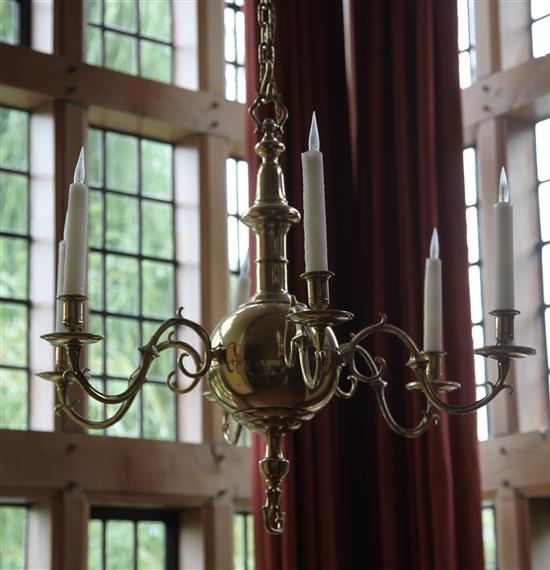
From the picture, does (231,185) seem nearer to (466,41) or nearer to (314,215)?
(466,41)

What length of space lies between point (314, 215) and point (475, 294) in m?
2.93

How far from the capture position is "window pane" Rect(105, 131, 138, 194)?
475 centimetres

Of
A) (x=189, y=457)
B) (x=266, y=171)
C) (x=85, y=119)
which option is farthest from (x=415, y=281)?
(x=266, y=171)

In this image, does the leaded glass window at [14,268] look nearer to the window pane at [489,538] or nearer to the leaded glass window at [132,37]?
the leaded glass window at [132,37]

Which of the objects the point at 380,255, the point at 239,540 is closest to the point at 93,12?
the point at 380,255

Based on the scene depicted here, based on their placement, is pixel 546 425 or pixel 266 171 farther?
pixel 546 425

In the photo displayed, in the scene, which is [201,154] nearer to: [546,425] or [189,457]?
[189,457]

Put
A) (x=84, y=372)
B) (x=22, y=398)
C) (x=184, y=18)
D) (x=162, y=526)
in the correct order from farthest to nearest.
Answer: (x=184, y=18) < (x=162, y=526) < (x=22, y=398) < (x=84, y=372)

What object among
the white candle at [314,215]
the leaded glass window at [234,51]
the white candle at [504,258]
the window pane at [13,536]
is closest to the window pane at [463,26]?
the leaded glass window at [234,51]

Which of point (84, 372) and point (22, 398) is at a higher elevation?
point (22, 398)

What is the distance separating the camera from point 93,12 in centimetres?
484

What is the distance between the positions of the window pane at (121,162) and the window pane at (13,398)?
83 centimetres

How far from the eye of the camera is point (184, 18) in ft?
16.5

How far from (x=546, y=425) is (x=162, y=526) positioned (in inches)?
57.0
